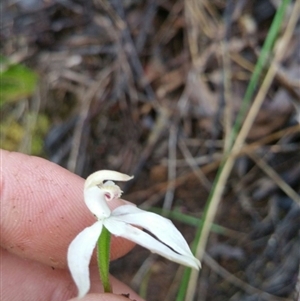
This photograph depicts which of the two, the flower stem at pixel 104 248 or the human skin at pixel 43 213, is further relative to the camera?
the human skin at pixel 43 213

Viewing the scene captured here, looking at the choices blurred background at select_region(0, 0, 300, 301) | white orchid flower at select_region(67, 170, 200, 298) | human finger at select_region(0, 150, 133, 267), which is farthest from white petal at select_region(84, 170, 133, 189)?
blurred background at select_region(0, 0, 300, 301)

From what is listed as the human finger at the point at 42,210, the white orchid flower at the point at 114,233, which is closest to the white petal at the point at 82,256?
the white orchid flower at the point at 114,233

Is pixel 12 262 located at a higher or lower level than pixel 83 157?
lower

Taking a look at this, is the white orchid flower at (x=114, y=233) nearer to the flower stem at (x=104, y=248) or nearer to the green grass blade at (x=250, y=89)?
the flower stem at (x=104, y=248)

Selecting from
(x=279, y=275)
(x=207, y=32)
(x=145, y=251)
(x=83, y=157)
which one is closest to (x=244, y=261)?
(x=279, y=275)

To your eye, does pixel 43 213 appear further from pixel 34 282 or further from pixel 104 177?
pixel 104 177

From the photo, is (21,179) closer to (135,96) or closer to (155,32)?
(135,96)

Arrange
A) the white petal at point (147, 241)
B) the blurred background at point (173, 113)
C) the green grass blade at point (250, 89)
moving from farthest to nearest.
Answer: the blurred background at point (173, 113) → the green grass blade at point (250, 89) → the white petal at point (147, 241)
